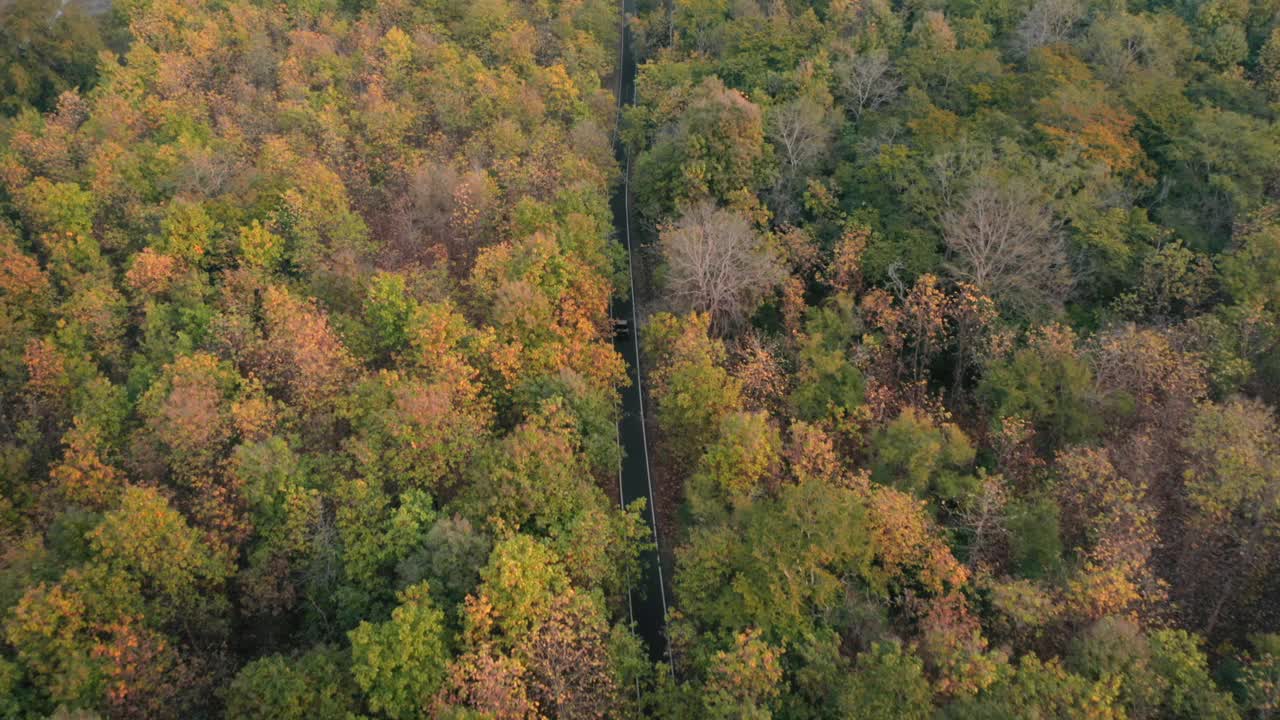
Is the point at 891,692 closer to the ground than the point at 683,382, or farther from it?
closer to the ground

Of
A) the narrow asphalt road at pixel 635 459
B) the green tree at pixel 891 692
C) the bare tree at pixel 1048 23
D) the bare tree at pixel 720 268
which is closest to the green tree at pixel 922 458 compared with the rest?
the green tree at pixel 891 692

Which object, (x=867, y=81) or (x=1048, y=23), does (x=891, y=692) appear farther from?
(x=1048, y=23)

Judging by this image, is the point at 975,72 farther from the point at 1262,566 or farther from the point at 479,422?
the point at 479,422

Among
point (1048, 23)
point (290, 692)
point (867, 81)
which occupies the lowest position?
point (290, 692)

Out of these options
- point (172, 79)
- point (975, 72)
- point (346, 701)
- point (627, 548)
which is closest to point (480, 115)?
point (172, 79)

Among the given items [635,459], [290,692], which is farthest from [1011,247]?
[290,692]

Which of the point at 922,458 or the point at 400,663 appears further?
the point at 922,458
